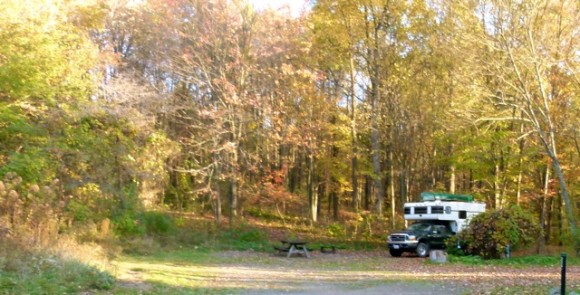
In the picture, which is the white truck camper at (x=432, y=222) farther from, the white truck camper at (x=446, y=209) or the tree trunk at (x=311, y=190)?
the tree trunk at (x=311, y=190)

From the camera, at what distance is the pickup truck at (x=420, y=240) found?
2358 cm

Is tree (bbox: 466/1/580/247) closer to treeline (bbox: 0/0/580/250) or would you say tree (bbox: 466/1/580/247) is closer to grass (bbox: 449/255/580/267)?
treeline (bbox: 0/0/580/250)

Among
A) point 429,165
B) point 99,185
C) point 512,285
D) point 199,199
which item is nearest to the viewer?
point 512,285

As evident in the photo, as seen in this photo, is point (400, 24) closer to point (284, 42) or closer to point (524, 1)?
point (284, 42)

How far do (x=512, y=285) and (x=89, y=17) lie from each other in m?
24.2

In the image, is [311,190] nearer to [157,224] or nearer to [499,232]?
[157,224]

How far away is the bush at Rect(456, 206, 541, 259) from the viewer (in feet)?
68.6

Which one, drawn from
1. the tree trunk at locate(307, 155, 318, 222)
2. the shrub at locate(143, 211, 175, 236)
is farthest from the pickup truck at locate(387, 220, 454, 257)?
the shrub at locate(143, 211, 175, 236)

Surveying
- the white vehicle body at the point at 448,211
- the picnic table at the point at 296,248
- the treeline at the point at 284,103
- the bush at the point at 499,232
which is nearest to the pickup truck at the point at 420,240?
the white vehicle body at the point at 448,211

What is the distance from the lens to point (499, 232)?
21062mm

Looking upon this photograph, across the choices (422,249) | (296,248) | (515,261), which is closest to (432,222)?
(422,249)

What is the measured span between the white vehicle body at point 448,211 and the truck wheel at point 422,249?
1.49 meters

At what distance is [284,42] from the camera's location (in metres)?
28.8

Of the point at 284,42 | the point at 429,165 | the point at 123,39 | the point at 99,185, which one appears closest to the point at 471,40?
the point at 284,42
